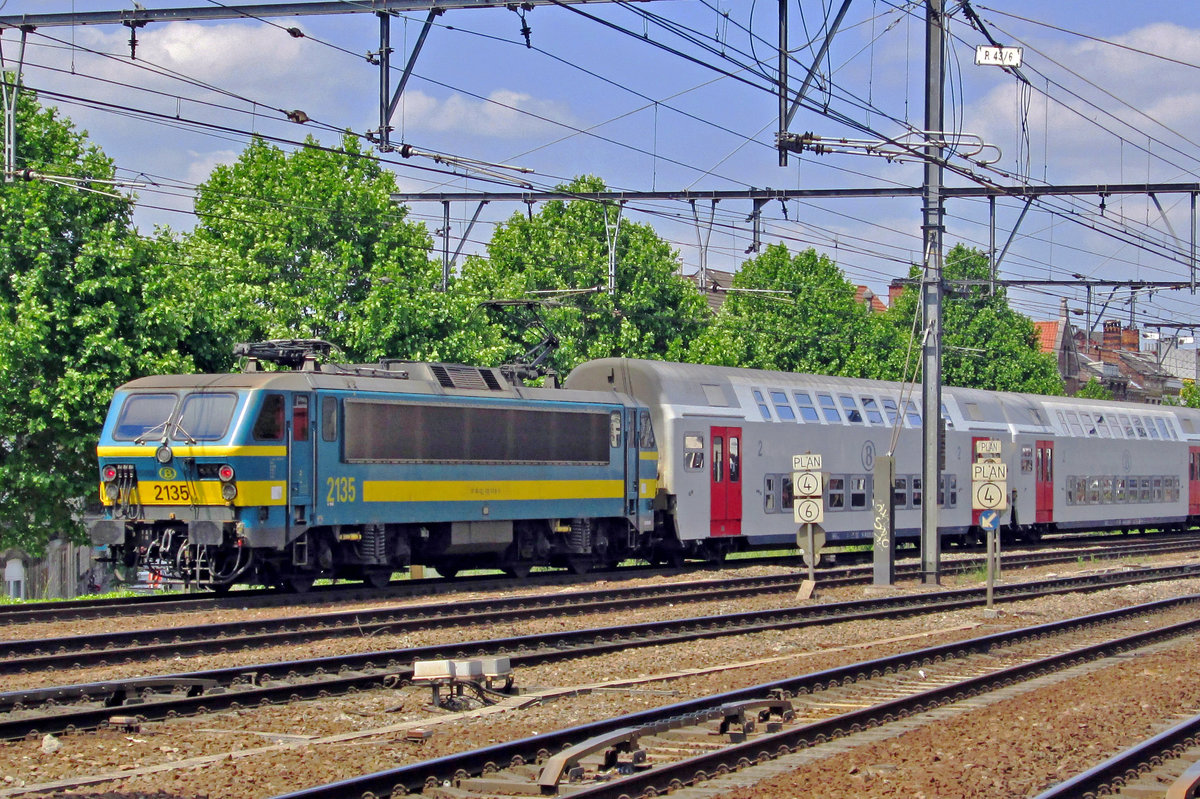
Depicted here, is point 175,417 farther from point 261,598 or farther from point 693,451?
A: point 693,451

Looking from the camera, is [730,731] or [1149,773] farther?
[730,731]

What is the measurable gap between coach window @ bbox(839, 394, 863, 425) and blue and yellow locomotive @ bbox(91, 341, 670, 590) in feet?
25.2

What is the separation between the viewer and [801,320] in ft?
192

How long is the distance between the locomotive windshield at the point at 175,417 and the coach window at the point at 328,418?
1274 mm

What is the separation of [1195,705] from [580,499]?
12.8 meters

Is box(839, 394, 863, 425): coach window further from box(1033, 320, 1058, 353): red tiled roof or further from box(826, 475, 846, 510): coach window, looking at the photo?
box(1033, 320, 1058, 353): red tiled roof

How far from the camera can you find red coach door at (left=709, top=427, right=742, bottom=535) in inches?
1043

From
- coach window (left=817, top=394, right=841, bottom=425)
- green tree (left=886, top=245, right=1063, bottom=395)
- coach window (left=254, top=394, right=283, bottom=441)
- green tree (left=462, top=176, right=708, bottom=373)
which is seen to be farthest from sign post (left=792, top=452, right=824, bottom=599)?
green tree (left=886, top=245, right=1063, bottom=395)

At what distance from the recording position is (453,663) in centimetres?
1157

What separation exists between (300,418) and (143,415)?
2.33m

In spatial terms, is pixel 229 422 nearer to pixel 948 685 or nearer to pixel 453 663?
pixel 453 663

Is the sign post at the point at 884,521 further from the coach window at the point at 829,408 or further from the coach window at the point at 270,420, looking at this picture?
the coach window at the point at 270,420

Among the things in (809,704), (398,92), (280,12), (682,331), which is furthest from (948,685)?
(682,331)

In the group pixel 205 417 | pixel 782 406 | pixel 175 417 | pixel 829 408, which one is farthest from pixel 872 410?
pixel 175 417
